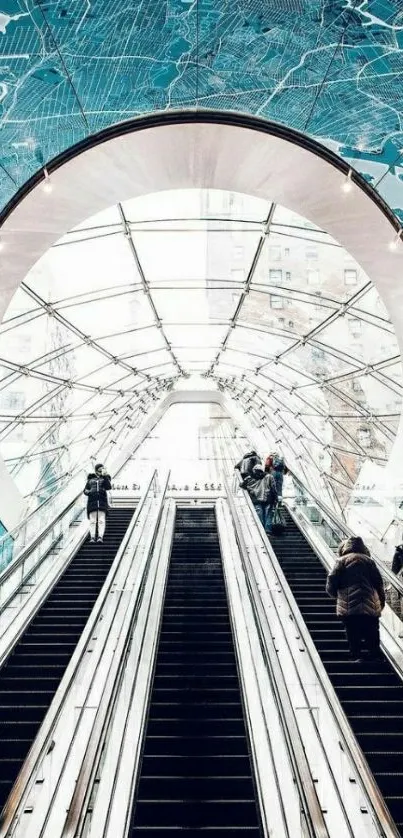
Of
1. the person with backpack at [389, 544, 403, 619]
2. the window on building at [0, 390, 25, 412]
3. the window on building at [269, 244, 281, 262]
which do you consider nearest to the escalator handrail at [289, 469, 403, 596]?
the person with backpack at [389, 544, 403, 619]

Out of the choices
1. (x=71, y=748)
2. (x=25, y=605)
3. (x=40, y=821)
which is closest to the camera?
(x=40, y=821)

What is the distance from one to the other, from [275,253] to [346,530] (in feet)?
19.0

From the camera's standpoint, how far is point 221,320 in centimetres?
1783

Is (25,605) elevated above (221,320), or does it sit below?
below

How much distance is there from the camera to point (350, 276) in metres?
11.6

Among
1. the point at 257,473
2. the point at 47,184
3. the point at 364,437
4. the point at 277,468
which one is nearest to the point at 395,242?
the point at 47,184

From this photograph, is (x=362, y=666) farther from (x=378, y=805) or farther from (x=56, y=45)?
(x=56, y=45)

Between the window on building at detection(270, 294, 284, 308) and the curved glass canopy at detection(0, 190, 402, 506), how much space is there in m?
0.11

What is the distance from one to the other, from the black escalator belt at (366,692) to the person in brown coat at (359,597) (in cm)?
41

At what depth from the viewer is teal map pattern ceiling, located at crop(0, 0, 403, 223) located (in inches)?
232

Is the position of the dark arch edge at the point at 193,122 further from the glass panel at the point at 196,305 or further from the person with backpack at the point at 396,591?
the glass panel at the point at 196,305

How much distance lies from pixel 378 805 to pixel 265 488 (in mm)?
7580

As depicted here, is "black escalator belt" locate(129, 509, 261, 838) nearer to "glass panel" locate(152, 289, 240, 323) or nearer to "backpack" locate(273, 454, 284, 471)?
"backpack" locate(273, 454, 284, 471)

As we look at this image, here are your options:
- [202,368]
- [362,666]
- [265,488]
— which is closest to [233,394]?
[202,368]
